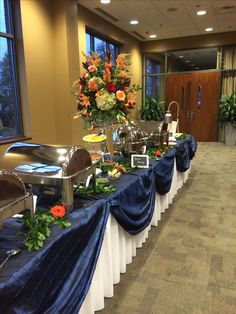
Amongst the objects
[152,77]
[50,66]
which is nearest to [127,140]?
[50,66]

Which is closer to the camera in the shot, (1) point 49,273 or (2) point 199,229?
(1) point 49,273

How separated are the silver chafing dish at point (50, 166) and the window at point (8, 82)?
2757 mm

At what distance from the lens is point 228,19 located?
6.24 metres

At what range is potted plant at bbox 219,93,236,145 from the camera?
739 cm

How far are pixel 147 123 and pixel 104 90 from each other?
57.6 inches

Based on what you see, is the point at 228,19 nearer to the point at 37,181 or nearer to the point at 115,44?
the point at 115,44

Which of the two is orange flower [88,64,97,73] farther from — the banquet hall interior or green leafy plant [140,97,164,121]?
green leafy plant [140,97,164,121]

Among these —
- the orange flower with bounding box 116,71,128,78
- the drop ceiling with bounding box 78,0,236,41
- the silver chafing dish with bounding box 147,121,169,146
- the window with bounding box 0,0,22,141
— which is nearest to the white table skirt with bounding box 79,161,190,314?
the orange flower with bounding box 116,71,128,78

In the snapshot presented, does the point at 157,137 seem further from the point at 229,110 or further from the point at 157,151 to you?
the point at 229,110

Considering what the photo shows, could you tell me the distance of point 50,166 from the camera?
55.7 inches

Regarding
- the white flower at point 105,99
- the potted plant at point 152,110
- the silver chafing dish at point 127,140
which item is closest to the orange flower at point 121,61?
the white flower at point 105,99

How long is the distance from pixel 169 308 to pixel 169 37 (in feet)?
26.0

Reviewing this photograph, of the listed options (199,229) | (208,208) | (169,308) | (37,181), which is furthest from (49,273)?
(208,208)

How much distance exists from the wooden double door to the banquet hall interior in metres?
0.03
